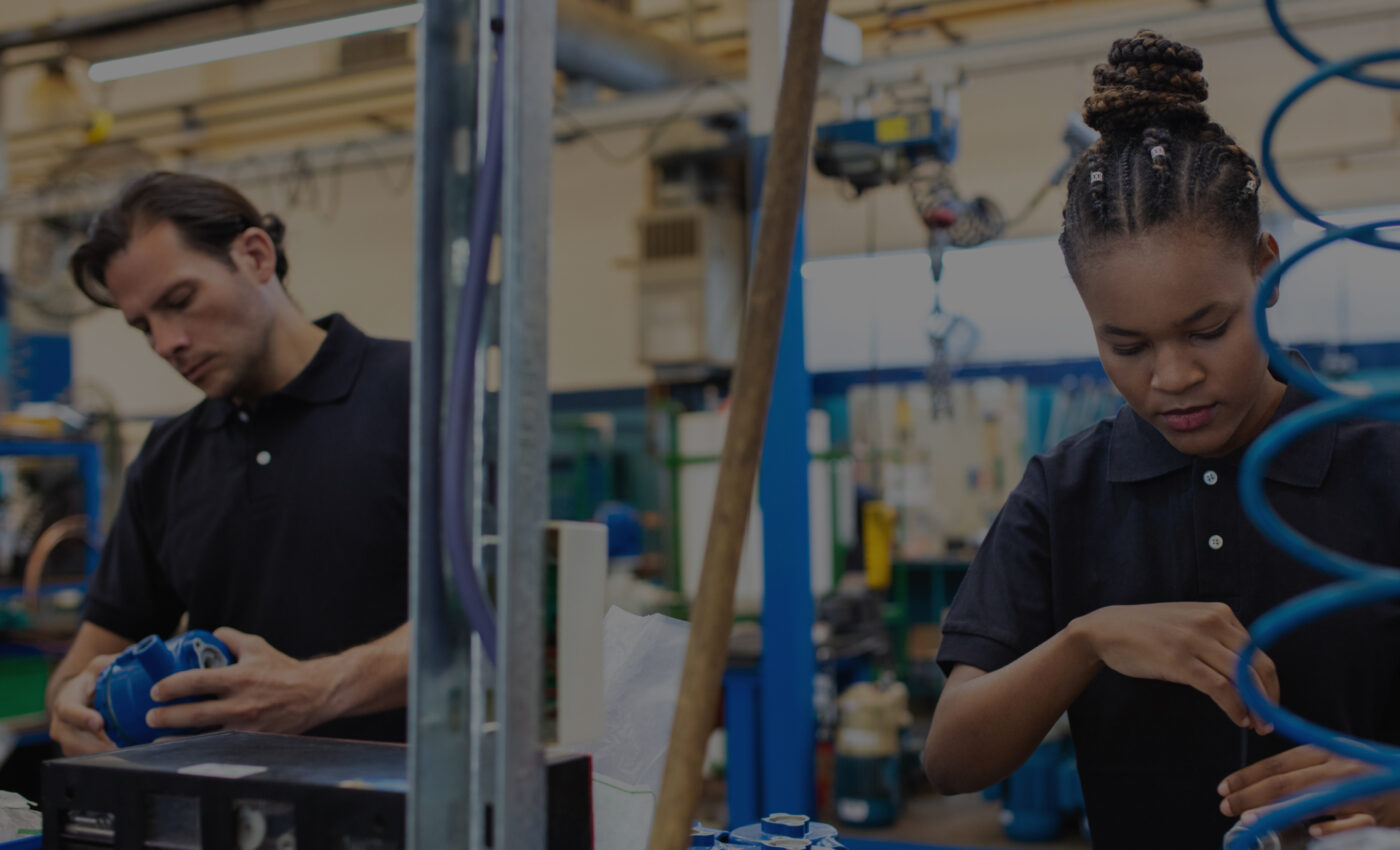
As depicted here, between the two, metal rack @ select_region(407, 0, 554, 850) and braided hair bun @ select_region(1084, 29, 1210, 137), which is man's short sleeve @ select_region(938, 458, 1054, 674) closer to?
braided hair bun @ select_region(1084, 29, 1210, 137)

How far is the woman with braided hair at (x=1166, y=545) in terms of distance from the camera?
992mm

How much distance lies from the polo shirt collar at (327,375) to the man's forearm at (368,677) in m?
0.39

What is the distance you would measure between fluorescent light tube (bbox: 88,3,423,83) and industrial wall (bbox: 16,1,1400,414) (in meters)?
1.05

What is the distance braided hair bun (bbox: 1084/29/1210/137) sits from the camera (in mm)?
1074

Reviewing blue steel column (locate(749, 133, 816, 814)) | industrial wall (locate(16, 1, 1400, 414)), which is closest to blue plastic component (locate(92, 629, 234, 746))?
blue steel column (locate(749, 133, 816, 814))

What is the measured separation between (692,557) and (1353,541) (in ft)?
12.4

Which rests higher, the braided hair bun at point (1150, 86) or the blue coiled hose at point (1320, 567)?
the braided hair bun at point (1150, 86)

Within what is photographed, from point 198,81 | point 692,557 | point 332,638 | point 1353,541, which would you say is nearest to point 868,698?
point 692,557

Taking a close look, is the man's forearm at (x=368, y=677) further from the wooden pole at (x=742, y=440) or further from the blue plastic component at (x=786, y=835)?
the wooden pole at (x=742, y=440)

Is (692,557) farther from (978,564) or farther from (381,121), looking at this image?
(381,121)

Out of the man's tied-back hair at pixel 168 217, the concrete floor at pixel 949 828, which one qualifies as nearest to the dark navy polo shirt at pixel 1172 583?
the man's tied-back hair at pixel 168 217

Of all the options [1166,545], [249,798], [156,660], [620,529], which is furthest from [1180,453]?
[620,529]

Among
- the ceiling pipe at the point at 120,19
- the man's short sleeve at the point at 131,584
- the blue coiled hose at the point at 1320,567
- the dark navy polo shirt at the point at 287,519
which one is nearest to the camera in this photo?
the blue coiled hose at the point at 1320,567

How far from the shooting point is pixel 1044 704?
3.49 feet
